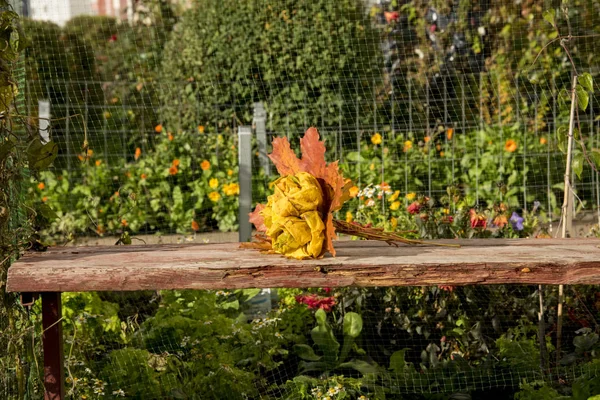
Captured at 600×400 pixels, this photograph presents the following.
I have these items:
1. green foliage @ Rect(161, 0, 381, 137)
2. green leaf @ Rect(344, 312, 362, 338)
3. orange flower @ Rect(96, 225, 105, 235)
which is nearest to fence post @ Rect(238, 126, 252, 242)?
green leaf @ Rect(344, 312, 362, 338)

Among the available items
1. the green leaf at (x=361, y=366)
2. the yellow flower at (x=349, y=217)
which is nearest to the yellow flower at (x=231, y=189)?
the yellow flower at (x=349, y=217)

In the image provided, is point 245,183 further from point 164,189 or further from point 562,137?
point 164,189

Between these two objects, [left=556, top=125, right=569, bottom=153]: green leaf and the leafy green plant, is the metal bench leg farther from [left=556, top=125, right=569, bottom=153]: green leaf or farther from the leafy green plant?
[left=556, top=125, right=569, bottom=153]: green leaf

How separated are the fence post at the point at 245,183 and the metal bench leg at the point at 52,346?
156cm

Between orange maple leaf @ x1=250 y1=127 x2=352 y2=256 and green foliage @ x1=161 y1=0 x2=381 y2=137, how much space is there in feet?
11.7

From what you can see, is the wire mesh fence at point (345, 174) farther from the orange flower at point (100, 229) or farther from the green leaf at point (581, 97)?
the green leaf at point (581, 97)

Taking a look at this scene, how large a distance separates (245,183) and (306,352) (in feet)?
3.41

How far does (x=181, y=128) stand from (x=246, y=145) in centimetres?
274

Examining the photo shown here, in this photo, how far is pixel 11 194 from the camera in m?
2.46

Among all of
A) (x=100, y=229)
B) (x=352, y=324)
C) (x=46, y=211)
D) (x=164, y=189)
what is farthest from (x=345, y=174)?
(x=46, y=211)

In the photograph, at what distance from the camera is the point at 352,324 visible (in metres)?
3.15

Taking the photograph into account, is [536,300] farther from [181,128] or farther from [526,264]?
[181,128]

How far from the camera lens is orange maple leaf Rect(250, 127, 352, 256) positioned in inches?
86.0

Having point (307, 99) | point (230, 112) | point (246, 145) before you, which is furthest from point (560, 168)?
point (246, 145)
